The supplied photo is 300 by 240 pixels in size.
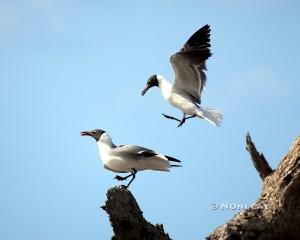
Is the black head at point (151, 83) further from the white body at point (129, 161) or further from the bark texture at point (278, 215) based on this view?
the bark texture at point (278, 215)

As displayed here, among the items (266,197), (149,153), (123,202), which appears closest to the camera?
(123,202)

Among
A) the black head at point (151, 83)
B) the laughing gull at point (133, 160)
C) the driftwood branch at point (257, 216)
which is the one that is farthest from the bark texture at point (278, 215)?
the black head at point (151, 83)

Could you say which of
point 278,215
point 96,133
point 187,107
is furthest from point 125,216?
point 187,107

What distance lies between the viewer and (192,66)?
41.4 feet

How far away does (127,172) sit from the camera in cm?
1080

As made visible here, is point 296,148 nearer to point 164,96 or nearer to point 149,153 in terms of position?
point 149,153

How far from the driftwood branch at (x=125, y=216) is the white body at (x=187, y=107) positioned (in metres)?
3.17

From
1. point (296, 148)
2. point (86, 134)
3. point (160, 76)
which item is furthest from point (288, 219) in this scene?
point (160, 76)

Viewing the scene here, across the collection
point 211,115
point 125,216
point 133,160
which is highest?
point 211,115

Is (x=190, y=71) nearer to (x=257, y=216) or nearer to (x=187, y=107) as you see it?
(x=187, y=107)

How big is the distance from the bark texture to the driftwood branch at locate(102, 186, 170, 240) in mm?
980

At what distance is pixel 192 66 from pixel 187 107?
89 centimetres

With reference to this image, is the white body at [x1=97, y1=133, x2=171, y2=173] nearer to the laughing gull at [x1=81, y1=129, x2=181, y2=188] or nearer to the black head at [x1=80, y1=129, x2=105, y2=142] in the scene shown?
the laughing gull at [x1=81, y1=129, x2=181, y2=188]

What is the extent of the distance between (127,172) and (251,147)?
2.12 metres
